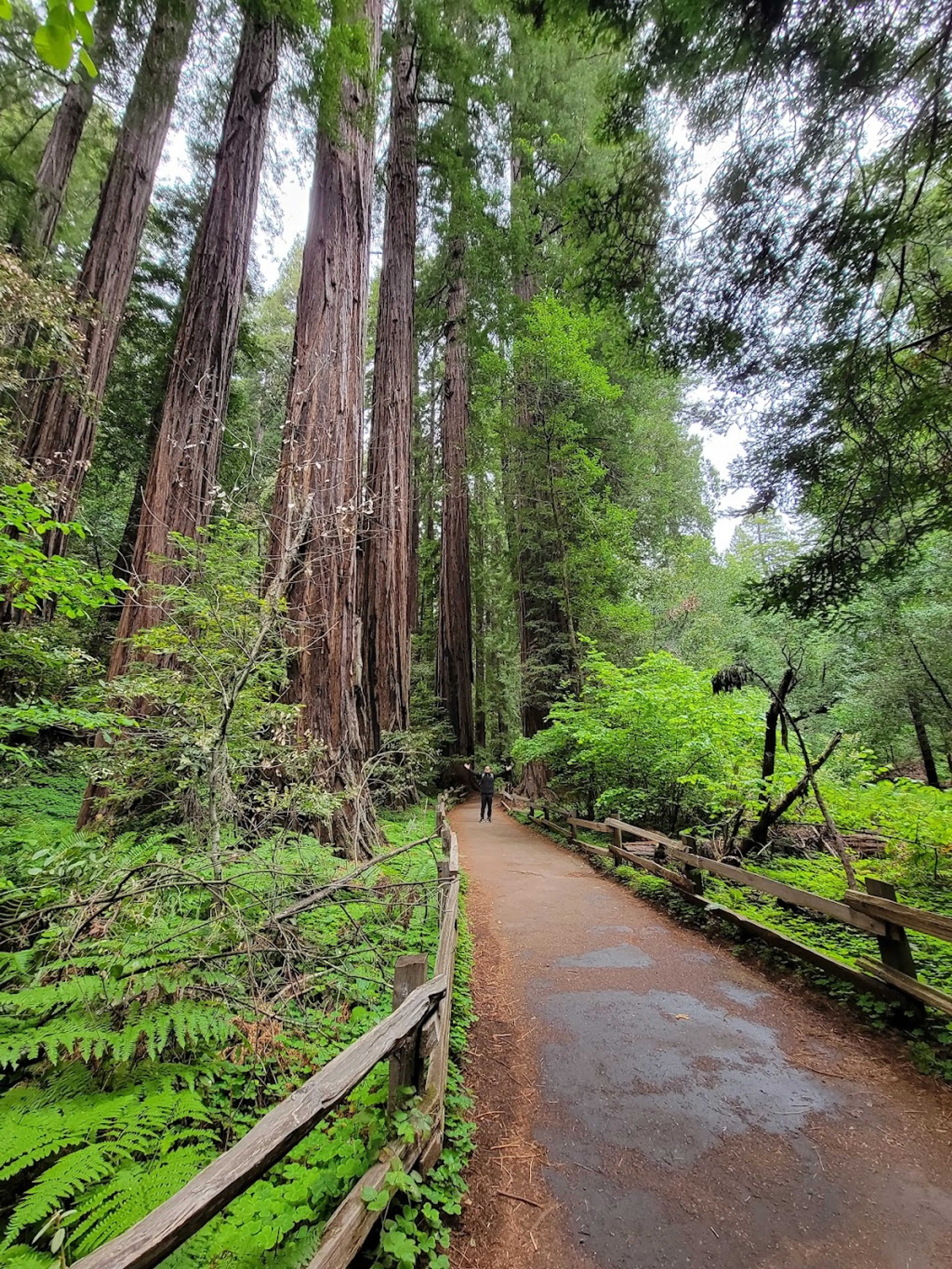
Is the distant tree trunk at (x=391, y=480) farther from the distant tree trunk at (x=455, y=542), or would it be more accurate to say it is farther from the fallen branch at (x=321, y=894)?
the distant tree trunk at (x=455, y=542)

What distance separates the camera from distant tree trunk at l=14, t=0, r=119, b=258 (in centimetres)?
749

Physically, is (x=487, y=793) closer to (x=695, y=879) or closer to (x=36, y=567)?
(x=695, y=879)

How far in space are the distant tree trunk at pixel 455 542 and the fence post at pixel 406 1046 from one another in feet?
45.6

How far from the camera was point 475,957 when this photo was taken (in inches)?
192

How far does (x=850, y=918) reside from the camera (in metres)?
3.76

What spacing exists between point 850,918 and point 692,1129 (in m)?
2.02

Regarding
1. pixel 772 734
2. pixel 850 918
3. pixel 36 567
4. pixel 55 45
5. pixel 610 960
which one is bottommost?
pixel 610 960

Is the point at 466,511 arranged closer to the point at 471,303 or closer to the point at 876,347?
the point at 471,303

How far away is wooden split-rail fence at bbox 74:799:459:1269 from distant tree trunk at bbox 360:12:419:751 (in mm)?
5554

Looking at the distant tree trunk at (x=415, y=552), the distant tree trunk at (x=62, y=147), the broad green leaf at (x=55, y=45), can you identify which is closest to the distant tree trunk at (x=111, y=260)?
the distant tree trunk at (x=62, y=147)

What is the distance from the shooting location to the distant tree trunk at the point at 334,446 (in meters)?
5.30

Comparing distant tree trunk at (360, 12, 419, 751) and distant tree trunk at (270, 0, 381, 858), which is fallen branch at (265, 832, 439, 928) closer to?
distant tree trunk at (270, 0, 381, 858)

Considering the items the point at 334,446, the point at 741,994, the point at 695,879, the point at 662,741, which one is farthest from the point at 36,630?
the point at 662,741

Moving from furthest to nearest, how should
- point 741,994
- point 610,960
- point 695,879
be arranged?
point 695,879 → point 610,960 → point 741,994
